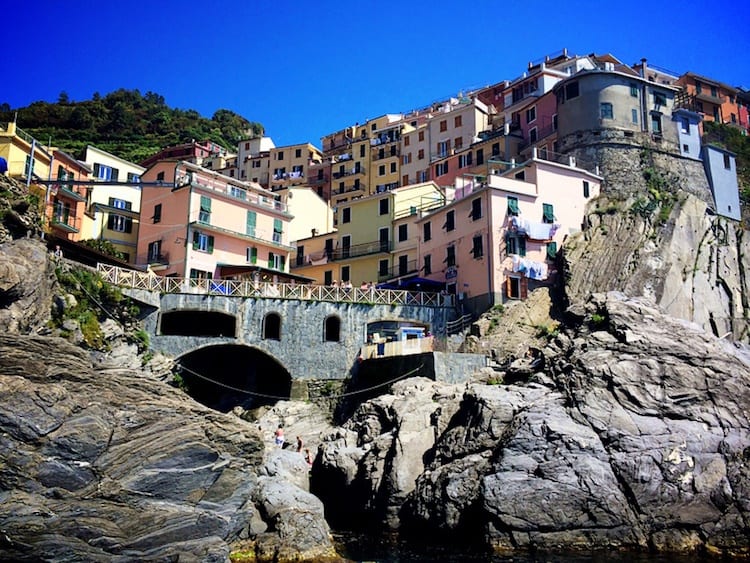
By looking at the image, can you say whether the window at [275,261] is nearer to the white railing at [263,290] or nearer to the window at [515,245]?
the white railing at [263,290]

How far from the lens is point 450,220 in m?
51.2

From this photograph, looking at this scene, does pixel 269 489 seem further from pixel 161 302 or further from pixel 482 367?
pixel 161 302

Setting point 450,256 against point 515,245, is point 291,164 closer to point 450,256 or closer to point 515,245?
point 450,256

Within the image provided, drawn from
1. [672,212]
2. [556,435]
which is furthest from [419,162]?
[556,435]

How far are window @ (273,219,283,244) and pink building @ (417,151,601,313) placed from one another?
1292cm

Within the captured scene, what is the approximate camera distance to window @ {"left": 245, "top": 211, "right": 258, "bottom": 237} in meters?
54.7

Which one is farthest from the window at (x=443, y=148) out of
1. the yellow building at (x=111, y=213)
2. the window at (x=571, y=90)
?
the yellow building at (x=111, y=213)

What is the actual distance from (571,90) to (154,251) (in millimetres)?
35899

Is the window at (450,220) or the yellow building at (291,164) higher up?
the yellow building at (291,164)

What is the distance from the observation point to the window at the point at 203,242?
165 ft

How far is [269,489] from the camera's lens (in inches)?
931

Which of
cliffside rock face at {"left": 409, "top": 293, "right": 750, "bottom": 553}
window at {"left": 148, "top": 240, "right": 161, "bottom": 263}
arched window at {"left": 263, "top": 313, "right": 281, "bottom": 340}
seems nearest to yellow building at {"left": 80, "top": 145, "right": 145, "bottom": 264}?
window at {"left": 148, "top": 240, "right": 161, "bottom": 263}

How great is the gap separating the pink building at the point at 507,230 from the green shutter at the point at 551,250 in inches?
2.8

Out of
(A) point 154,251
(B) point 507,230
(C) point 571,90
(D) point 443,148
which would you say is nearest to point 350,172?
(D) point 443,148
